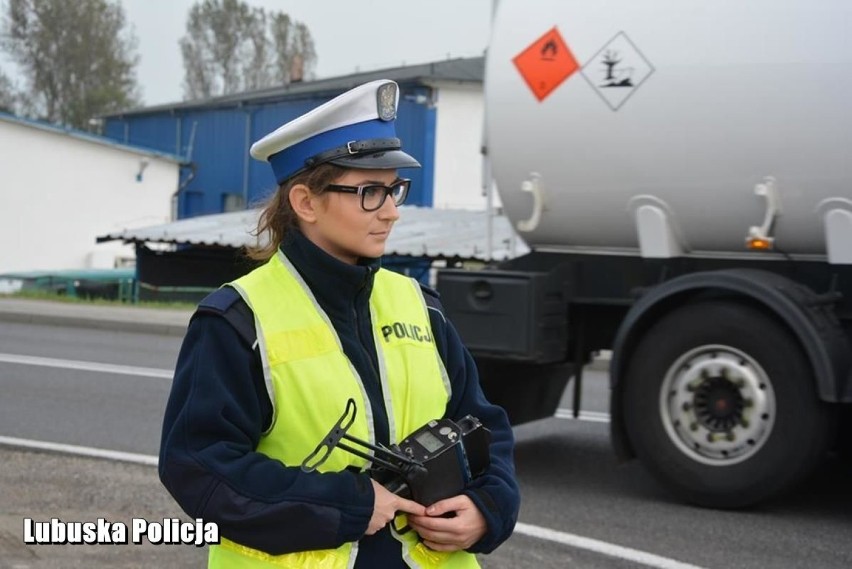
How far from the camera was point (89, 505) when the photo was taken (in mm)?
6625

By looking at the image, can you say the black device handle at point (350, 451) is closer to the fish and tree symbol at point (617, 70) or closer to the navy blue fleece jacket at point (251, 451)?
the navy blue fleece jacket at point (251, 451)

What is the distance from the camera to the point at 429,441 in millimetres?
2541

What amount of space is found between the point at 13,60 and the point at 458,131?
3796 centimetres

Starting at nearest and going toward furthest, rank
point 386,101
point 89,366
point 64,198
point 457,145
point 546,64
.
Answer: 1. point 386,101
2. point 546,64
3. point 89,366
4. point 457,145
5. point 64,198

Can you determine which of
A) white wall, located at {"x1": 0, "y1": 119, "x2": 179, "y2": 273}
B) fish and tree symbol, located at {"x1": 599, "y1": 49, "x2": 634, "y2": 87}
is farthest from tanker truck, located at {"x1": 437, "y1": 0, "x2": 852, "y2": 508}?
white wall, located at {"x1": 0, "y1": 119, "x2": 179, "y2": 273}

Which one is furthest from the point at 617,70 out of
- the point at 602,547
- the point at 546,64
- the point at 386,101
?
the point at 386,101

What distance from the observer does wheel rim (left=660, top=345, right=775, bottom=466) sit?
265 inches

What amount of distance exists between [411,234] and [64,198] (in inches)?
799

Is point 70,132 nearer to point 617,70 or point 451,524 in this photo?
point 617,70

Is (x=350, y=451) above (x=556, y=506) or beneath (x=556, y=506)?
above

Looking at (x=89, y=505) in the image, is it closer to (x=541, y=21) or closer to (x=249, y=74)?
(x=541, y=21)

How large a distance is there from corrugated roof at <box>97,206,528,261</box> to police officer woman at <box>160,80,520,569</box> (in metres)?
14.5

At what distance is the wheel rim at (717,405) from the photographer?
22.1 ft

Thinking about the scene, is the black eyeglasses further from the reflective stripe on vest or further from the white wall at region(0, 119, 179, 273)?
the white wall at region(0, 119, 179, 273)
